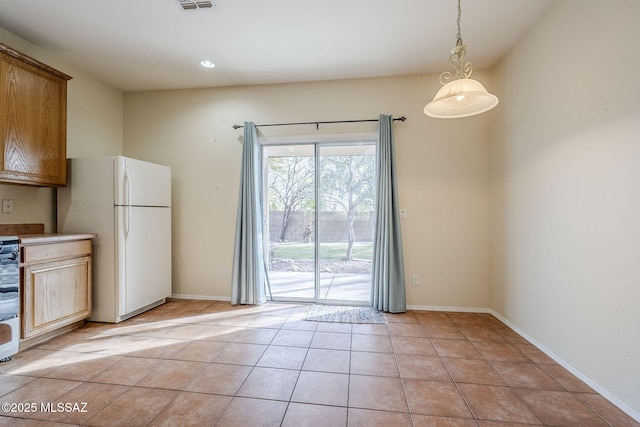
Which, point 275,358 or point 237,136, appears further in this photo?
point 237,136

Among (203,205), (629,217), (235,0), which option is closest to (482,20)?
(629,217)

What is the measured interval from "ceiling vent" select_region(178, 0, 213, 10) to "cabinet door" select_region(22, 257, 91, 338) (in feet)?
8.01

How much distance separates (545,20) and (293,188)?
289cm

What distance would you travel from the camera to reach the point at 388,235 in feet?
10.5

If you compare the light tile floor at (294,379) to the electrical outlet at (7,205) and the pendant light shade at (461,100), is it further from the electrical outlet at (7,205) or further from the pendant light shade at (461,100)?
the pendant light shade at (461,100)

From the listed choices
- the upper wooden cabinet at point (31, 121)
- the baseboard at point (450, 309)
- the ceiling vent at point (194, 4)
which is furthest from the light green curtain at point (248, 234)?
the baseboard at point (450, 309)

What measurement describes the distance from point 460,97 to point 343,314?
2.46 meters

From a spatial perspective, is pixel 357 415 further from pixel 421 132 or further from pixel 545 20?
pixel 545 20

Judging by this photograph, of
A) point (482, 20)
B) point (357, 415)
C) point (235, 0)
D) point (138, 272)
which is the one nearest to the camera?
point (357, 415)

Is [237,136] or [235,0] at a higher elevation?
[235,0]

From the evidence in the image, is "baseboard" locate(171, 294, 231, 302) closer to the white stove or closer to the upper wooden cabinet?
the white stove

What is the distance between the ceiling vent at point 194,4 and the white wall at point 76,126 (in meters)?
1.77

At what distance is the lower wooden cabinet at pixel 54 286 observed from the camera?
2.29 m

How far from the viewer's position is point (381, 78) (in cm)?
342
